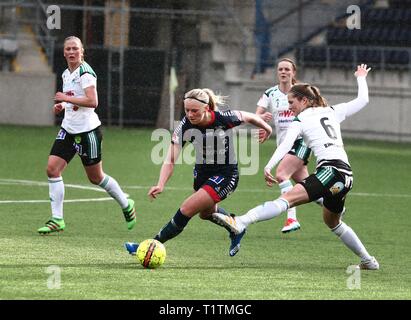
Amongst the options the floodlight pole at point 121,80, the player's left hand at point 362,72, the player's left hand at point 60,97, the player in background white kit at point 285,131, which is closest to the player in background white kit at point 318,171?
the player's left hand at point 362,72

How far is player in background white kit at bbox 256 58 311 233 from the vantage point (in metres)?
15.3

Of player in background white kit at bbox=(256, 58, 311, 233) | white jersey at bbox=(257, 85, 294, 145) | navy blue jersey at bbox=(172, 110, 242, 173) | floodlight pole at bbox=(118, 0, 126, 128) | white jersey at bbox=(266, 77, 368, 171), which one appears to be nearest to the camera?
white jersey at bbox=(266, 77, 368, 171)

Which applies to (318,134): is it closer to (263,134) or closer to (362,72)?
(263,134)

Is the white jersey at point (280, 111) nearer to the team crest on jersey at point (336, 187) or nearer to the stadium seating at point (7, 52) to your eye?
the team crest on jersey at point (336, 187)

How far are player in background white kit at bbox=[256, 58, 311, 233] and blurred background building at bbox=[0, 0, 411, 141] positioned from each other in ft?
68.6

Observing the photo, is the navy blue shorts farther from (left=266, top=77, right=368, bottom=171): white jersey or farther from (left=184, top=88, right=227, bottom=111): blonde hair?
(left=184, top=88, right=227, bottom=111): blonde hair

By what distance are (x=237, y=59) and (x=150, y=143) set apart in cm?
826

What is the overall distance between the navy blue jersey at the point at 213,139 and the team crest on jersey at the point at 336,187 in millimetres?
1169

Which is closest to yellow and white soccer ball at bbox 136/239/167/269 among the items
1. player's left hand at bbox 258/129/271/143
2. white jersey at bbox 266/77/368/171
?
white jersey at bbox 266/77/368/171

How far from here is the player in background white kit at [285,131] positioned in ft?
50.2

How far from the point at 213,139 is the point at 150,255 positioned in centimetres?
150

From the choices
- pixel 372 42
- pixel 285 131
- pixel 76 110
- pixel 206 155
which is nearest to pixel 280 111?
pixel 285 131
